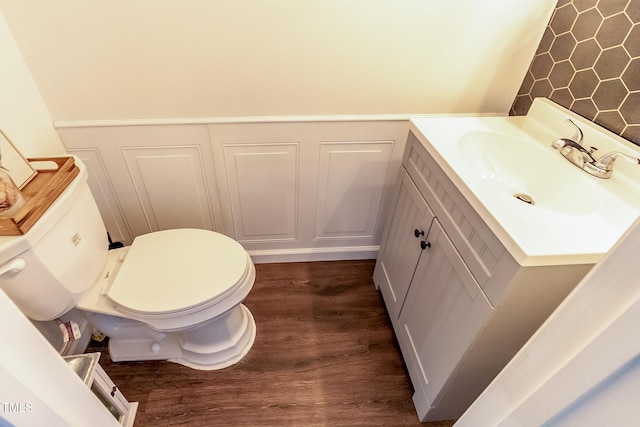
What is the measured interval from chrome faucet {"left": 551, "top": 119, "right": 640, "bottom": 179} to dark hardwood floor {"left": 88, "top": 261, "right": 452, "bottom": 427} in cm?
97

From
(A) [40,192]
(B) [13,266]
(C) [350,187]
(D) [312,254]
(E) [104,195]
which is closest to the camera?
(B) [13,266]

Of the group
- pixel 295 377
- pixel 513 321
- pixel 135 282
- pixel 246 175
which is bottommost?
pixel 295 377

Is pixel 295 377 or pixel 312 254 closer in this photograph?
pixel 295 377

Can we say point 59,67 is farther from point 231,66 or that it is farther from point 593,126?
point 593,126

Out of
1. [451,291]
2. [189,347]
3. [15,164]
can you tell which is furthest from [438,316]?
[15,164]

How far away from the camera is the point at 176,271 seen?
3.80 feet

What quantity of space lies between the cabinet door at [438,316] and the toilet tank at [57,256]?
1.10 metres

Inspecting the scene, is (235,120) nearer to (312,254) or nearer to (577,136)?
(312,254)

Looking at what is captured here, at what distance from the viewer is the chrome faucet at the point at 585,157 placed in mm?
960

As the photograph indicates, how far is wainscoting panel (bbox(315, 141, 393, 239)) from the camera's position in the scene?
4.84ft

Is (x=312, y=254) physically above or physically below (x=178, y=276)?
below

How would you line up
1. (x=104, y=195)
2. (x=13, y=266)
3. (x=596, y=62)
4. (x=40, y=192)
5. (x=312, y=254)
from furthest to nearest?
(x=312, y=254)
(x=104, y=195)
(x=596, y=62)
(x=40, y=192)
(x=13, y=266)

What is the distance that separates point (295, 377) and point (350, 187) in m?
0.84

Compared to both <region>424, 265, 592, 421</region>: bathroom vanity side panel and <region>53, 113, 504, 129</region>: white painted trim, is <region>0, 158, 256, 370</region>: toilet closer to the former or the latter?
<region>53, 113, 504, 129</region>: white painted trim
